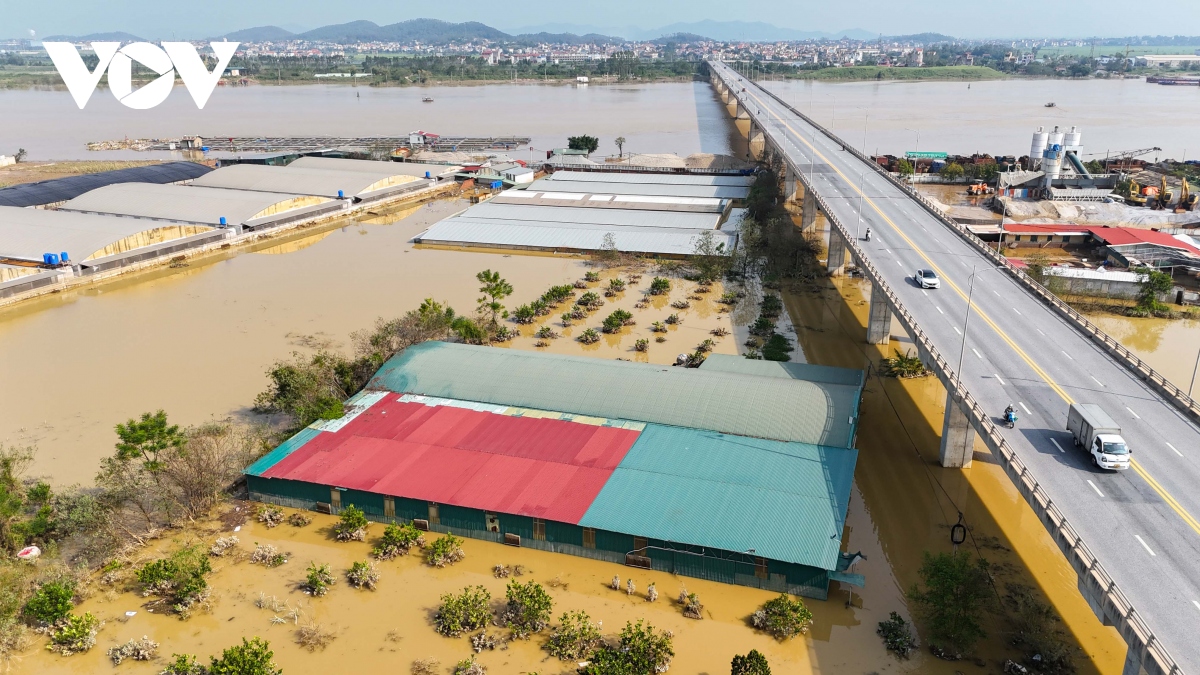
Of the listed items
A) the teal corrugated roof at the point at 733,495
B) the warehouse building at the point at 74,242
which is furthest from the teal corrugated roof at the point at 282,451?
the warehouse building at the point at 74,242

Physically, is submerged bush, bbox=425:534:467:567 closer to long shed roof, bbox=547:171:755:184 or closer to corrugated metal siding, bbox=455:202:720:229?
corrugated metal siding, bbox=455:202:720:229

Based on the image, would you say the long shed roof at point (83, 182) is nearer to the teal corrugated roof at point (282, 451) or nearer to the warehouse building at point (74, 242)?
the warehouse building at point (74, 242)

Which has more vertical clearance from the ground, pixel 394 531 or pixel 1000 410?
pixel 1000 410

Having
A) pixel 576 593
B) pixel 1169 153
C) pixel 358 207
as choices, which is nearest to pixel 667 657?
pixel 576 593

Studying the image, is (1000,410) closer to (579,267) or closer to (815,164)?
(579,267)

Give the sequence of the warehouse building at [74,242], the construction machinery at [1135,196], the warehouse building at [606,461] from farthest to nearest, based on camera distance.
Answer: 1. the construction machinery at [1135,196]
2. the warehouse building at [74,242]
3. the warehouse building at [606,461]

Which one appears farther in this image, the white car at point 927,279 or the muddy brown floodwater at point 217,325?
the white car at point 927,279

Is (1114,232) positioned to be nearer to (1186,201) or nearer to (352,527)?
(1186,201)
